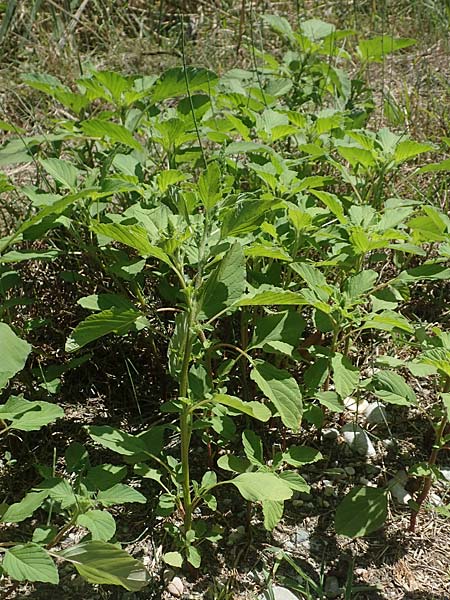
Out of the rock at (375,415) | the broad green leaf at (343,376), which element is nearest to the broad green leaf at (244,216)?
A: the broad green leaf at (343,376)

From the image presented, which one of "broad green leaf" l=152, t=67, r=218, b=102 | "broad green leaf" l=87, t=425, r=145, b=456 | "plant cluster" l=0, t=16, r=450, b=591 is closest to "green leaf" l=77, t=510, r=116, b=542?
"plant cluster" l=0, t=16, r=450, b=591

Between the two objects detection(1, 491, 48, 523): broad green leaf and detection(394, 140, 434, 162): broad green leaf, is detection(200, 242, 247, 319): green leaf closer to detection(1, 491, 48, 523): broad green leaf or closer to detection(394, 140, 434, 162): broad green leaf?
detection(1, 491, 48, 523): broad green leaf

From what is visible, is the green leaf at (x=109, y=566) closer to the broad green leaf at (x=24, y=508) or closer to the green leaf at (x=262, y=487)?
the broad green leaf at (x=24, y=508)

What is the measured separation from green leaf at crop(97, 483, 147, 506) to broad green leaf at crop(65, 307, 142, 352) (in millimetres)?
274

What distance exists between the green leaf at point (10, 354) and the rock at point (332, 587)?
2.48 ft

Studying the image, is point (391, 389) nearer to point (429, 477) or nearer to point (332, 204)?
point (429, 477)

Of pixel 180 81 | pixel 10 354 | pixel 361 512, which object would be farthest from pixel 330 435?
pixel 180 81

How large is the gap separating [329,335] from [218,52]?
6.11 feet

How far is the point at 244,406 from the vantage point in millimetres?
1317

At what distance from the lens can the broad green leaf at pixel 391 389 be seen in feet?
5.08

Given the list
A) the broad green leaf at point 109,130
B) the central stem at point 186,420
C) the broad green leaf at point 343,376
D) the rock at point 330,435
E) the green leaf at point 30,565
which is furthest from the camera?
the rock at point 330,435

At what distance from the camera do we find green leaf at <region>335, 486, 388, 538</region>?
1566 mm

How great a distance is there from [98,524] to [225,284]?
0.49m

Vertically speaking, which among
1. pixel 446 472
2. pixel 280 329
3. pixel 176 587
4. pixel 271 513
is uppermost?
pixel 280 329
